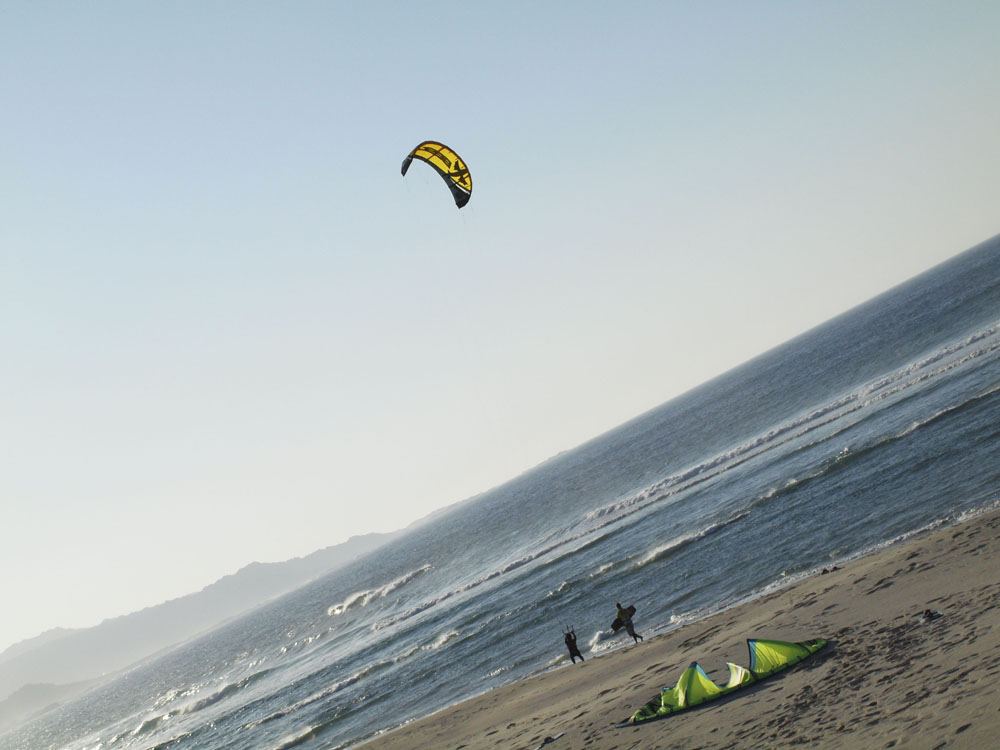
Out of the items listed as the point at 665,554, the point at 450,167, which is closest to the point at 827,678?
the point at 450,167

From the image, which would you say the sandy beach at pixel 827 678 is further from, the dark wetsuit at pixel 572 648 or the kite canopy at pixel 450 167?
the kite canopy at pixel 450 167

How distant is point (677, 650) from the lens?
17828 millimetres

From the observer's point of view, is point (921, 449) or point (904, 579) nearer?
point (904, 579)

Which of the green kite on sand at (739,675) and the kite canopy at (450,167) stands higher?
the kite canopy at (450,167)

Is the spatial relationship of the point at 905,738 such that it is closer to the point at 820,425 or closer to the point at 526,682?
the point at 526,682

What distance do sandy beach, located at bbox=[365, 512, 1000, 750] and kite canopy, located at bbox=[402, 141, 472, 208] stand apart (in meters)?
11.9

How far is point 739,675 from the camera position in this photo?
13500 mm

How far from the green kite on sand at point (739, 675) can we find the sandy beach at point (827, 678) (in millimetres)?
214

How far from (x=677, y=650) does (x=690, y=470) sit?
123ft

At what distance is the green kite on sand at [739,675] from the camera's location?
13.4 metres

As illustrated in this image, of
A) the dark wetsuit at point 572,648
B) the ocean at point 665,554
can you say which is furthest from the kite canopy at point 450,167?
the ocean at point 665,554

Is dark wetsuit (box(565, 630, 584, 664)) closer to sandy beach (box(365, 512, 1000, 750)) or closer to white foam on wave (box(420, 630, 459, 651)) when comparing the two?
sandy beach (box(365, 512, 1000, 750))

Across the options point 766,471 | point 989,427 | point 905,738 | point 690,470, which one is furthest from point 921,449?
point 690,470

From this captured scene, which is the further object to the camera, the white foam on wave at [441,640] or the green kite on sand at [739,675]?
the white foam on wave at [441,640]
